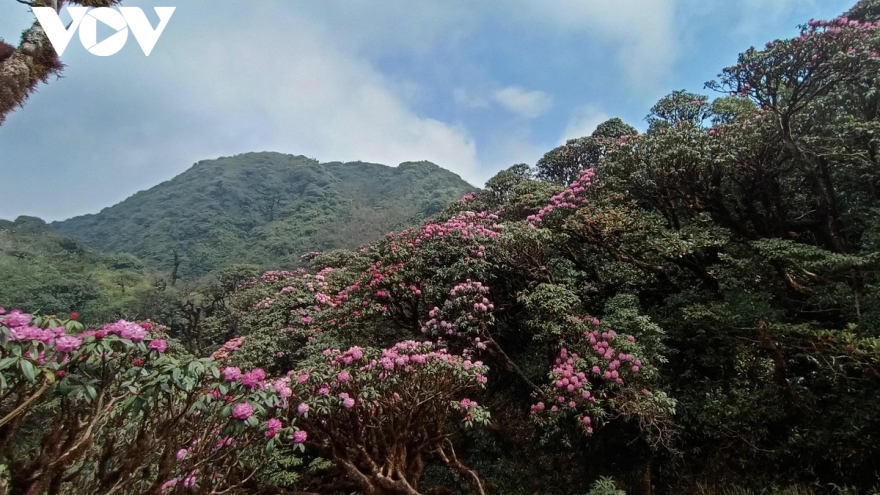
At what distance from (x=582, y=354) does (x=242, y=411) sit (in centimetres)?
471

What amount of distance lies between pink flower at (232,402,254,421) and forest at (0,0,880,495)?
3cm

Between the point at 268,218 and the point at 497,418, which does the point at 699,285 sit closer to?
the point at 497,418

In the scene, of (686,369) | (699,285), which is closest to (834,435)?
(686,369)

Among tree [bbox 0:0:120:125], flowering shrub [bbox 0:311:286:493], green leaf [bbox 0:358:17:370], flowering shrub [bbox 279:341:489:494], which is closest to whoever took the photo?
green leaf [bbox 0:358:17:370]

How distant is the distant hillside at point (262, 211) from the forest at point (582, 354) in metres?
32.8

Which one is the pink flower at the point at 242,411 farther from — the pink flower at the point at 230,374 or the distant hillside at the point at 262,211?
the distant hillside at the point at 262,211

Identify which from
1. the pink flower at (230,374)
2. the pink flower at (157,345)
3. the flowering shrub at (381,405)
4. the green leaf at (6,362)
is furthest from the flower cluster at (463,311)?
the green leaf at (6,362)

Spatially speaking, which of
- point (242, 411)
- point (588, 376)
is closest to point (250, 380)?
point (242, 411)

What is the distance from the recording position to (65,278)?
29.7m

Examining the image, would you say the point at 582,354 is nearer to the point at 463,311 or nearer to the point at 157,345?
the point at 463,311

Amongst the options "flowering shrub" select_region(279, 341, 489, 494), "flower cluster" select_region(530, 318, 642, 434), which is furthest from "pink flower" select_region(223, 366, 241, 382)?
"flower cluster" select_region(530, 318, 642, 434)

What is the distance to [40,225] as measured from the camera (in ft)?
151

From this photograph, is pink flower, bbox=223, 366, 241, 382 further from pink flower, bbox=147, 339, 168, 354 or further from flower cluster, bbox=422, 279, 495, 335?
flower cluster, bbox=422, 279, 495, 335

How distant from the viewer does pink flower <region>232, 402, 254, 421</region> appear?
292 cm
